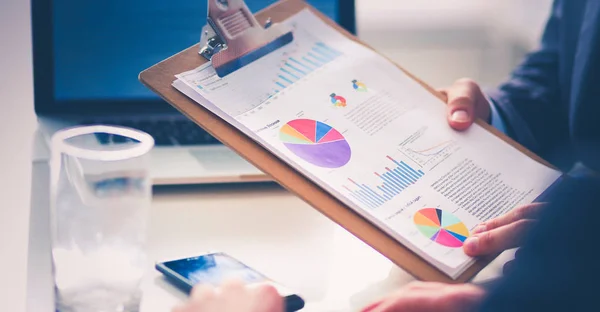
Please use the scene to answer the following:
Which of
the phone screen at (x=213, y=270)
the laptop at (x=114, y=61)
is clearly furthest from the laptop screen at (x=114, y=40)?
the phone screen at (x=213, y=270)

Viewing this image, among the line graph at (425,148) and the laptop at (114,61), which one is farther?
the laptop at (114,61)

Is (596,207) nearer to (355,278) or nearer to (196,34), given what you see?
(355,278)

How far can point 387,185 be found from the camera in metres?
0.66

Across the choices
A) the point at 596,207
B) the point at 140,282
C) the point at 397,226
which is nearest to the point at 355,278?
the point at 397,226

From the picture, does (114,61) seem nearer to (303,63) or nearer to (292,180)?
(303,63)

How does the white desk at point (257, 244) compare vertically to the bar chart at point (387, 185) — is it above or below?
below

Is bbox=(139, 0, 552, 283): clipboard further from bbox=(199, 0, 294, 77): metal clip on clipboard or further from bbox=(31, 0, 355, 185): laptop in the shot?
bbox=(31, 0, 355, 185): laptop

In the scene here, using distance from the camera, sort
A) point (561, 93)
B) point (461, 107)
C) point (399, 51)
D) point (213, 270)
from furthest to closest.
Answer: point (399, 51), point (561, 93), point (461, 107), point (213, 270)

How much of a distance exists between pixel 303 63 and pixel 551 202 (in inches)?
14.5

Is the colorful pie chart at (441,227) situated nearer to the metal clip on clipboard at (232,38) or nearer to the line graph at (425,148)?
the line graph at (425,148)

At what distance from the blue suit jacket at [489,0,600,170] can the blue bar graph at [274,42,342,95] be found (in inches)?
11.0

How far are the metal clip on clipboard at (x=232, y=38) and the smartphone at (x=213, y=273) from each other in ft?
0.61

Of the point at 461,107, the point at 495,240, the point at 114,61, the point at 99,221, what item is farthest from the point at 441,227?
the point at 114,61

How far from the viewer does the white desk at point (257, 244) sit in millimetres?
667
